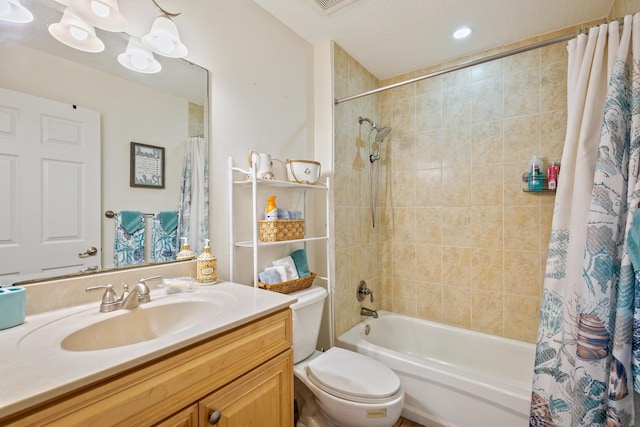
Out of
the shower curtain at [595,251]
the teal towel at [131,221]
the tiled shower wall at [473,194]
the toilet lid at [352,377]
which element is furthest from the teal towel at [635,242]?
the teal towel at [131,221]

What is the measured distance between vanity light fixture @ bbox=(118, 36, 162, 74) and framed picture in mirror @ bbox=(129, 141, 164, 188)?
308 millimetres

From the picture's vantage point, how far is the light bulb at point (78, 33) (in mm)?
968

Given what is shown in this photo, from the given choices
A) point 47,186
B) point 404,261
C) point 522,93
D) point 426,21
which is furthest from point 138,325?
point 522,93

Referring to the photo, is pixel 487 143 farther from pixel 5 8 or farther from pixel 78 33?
pixel 5 8

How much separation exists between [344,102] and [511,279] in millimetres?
1697

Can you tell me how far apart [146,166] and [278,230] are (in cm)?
66

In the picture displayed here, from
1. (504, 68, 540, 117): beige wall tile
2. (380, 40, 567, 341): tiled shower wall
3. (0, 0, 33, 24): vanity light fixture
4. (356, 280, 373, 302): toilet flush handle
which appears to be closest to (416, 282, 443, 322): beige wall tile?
(380, 40, 567, 341): tiled shower wall

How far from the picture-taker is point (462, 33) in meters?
1.86

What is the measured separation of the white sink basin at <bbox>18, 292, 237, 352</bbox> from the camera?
77 centimetres

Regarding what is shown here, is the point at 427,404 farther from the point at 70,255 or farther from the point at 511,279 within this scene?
the point at 70,255

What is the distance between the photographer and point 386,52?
6.82 ft

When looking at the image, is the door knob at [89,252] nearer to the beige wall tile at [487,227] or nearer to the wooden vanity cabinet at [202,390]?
the wooden vanity cabinet at [202,390]

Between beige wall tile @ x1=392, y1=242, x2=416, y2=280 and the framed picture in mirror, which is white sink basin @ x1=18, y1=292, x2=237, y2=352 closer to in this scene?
the framed picture in mirror

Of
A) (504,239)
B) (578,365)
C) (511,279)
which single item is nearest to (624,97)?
(578,365)
